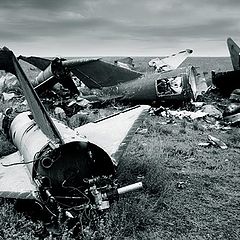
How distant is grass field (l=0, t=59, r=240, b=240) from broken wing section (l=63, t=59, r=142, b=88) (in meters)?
3.79

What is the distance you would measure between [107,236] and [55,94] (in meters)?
12.0

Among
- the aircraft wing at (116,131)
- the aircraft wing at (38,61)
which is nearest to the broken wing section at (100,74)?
the aircraft wing at (38,61)

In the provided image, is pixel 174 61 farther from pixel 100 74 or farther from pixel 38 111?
pixel 38 111

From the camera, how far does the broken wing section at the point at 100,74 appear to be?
40.5 feet

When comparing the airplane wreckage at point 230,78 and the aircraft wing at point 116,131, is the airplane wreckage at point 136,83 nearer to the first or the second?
the airplane wreckage at point 230,78

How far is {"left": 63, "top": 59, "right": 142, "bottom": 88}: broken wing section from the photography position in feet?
40.5

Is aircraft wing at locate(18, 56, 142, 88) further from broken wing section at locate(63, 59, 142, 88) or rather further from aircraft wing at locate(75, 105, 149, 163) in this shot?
aircraft wing at locate(75, 105, 149, 163)

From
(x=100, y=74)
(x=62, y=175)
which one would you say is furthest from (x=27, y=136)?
(x=100, y=74)

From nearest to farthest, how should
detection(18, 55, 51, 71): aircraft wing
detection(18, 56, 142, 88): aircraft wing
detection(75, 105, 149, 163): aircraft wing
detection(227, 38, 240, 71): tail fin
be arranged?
1. detection(75, 105, 149, 163): aircraft wing
2. detection(18, 55, 51, 71): aircraft wing
3. detection(18, 56, 142, 88): aircraft wing
4. detection(227, 38, 240, 71): tail fin

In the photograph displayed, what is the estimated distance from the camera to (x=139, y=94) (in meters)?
14.5

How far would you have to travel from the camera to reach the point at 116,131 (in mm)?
6254

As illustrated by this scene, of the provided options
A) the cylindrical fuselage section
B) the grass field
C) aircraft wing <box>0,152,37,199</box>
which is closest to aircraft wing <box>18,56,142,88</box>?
the grass field

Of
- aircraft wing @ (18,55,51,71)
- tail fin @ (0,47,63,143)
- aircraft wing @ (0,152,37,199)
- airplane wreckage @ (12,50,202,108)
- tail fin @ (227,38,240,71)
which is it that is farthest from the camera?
tail fin @ (227,38,240,71)

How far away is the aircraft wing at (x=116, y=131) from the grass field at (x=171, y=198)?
857mm
